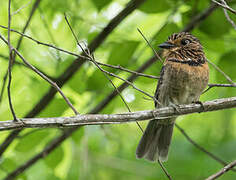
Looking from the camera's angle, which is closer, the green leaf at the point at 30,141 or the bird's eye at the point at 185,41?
the green leaf at the point at 30,141

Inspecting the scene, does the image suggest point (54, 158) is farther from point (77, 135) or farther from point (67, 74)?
point (67, 74)

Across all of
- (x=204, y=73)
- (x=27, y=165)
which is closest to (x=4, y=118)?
(x=27, y=165)

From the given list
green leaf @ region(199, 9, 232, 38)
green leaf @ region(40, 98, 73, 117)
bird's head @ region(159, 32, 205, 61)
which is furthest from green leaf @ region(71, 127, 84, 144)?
green leaf @ region(199, 9, 232, 38)

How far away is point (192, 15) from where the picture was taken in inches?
173

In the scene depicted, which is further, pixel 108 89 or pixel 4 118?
pixel 108 89

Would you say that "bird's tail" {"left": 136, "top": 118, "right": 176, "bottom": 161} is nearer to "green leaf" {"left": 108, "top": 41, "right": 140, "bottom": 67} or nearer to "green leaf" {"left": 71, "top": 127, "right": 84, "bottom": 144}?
"green leaf" {"left": 71, "top": 127, "right": 84, "bottom": 144}

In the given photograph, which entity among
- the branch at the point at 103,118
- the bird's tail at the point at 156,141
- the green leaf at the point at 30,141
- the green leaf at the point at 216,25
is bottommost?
the branch at the point at 103,118

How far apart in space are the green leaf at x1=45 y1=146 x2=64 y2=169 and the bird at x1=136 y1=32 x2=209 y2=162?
0.89 m

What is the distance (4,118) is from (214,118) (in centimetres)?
291

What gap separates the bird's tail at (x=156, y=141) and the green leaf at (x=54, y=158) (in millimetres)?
893

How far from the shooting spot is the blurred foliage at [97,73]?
13.8ft

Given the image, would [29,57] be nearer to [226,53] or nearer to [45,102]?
[45,102]

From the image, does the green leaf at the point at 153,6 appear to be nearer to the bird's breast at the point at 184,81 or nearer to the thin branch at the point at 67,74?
the thin branch at the point at 67,74

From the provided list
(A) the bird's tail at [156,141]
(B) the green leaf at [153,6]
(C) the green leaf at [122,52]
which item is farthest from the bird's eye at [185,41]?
(A) the bird's tail at [156,141]
